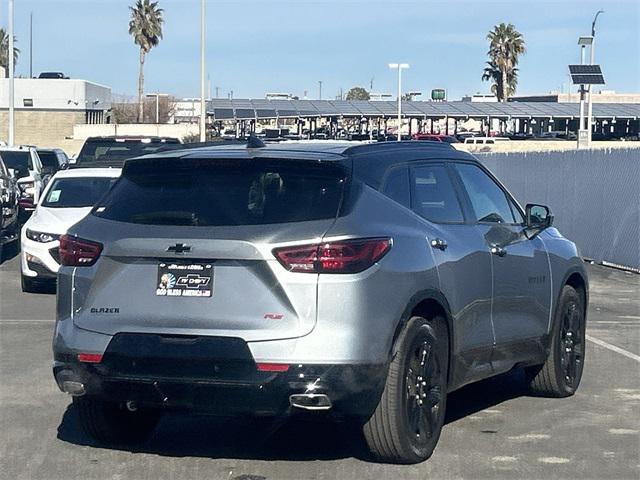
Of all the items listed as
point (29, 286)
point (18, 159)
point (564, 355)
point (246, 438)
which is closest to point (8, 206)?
point (29, 286)

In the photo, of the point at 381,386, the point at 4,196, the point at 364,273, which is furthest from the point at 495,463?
the point at 4,196

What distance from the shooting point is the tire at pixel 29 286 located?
15.4 metres

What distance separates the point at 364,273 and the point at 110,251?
1403 millimetres

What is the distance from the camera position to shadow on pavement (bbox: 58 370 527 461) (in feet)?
22.9

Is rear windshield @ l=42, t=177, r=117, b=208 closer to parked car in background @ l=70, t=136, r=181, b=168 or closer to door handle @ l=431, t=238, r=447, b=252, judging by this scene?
parked car in background @ l=70, t=136, r=181, b=168

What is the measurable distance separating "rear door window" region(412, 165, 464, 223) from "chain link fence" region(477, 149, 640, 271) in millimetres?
→ 12508

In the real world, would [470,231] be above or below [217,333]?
above

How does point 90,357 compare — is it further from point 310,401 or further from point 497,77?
point 497,77

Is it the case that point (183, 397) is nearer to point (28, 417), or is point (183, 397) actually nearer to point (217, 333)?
point (217, 333)

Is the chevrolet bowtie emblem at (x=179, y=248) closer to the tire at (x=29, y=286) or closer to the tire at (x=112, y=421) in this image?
the tire at (x=112, y=421)

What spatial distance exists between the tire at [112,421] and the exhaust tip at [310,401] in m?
1.35

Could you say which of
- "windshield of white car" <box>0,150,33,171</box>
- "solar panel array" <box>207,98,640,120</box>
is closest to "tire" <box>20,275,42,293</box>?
"windshield of white car" <box>0,150,33,171</box>

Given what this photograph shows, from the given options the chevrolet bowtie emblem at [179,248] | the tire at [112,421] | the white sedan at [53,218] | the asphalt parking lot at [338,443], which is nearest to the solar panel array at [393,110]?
the white sedan at [53,218]

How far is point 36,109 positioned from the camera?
6944 cm
